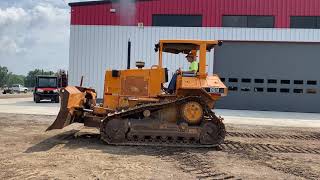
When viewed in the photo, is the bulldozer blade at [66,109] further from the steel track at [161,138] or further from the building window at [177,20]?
the building window at [177,20]

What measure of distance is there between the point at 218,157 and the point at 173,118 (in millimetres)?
1756

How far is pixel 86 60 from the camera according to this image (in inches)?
1134

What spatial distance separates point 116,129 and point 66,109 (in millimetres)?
1370

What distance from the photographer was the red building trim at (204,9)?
27391 mm

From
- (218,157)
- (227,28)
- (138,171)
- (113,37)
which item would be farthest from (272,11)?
(138,171)

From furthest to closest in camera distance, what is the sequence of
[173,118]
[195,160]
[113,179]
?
1. [173,118]
2. [195,160]
3. [113,179]

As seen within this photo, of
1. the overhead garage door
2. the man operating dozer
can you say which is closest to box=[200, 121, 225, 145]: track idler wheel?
the man operating dozer

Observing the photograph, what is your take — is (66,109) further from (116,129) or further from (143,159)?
(143,159)

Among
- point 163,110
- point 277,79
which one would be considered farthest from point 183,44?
point 277,79

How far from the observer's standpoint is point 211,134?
10.9 m

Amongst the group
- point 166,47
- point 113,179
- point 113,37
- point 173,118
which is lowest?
point 113,179

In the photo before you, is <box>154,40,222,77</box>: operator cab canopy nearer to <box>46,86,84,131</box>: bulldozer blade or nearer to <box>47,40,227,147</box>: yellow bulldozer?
<box>47,40,227,147</box>: yellow bulldozer

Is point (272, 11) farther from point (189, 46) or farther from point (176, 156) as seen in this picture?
point (176, 156)

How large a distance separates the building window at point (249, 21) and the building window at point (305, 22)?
1303 mm
